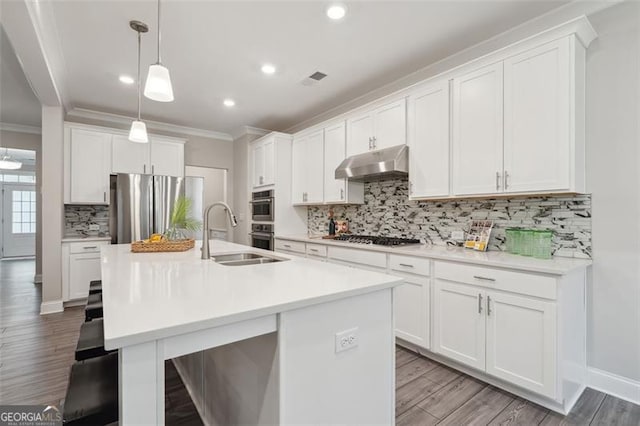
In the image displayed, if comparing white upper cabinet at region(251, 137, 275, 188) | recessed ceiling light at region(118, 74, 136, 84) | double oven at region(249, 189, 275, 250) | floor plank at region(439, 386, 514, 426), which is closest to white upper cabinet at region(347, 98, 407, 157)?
white upper cabinet at region(251, 137, 275, 188)

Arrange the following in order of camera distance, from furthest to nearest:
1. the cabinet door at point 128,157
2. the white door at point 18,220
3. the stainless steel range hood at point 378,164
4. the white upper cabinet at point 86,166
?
the white door at point 18,220 < the cabinet door at point 128,157 < the white upper cabinet at point 86,166 < the stainless steel range hood at point 378,164

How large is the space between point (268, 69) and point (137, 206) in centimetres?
271

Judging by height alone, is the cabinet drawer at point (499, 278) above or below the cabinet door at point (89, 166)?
below

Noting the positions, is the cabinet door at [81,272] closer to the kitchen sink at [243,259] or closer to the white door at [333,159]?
the kitchen sink at [243,259]

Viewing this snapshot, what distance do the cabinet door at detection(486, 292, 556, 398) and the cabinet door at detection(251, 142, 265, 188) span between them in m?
3.70

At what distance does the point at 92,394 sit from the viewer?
1.12 meters

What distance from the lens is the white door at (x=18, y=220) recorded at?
26.7ft

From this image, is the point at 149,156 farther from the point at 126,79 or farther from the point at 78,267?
the point at 78,267

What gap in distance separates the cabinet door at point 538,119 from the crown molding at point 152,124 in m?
4.73

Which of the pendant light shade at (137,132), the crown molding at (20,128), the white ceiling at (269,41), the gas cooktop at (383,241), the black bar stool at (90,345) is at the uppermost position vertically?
the white ceiling at (269,41)

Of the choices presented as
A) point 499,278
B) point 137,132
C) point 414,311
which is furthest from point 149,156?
point 499,278

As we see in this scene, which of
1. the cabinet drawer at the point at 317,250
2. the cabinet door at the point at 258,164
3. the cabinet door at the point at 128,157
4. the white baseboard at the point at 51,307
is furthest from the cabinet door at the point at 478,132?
the white baseboard at the point at 51,307

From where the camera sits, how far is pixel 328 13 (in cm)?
230

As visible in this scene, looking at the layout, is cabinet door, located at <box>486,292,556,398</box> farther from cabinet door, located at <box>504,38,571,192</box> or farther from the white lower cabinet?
the white lower cabinet
